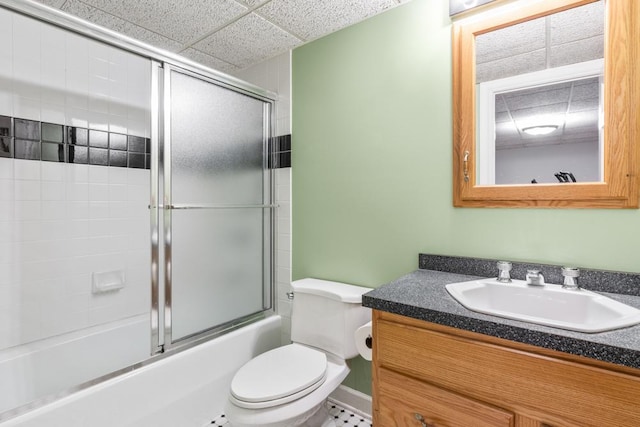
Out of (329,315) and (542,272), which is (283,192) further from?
(542,272)

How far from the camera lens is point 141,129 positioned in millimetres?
2146

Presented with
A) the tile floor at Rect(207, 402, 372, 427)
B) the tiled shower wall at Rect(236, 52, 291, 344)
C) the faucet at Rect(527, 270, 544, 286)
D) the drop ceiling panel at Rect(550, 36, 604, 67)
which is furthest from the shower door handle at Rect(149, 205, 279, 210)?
the drop ceiling panel at Rect(550, 36, 604, 67)

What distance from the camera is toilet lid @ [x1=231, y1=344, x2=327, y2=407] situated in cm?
126

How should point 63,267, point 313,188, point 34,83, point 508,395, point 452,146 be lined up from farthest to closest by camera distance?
point 313,188, point 63,267, point 34,83, point 452,146, point 508,395

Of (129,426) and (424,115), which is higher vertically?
(424,115)

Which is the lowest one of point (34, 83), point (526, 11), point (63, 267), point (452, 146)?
point (63, 267)

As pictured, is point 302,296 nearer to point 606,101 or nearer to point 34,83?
point 606,101

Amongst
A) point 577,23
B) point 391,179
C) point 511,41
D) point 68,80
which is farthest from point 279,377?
point 68,80

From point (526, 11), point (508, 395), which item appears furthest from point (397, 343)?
point (526, 11)

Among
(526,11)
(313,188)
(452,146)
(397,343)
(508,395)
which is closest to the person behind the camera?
(508,395)

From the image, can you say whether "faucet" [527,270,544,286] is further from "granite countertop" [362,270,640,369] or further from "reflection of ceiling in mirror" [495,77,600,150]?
"reflection of ceiling in mirror" [495,77,600,150]

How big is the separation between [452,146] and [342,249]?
798 millimetres

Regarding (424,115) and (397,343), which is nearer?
(397,343)

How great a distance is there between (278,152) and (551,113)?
1468 mm
